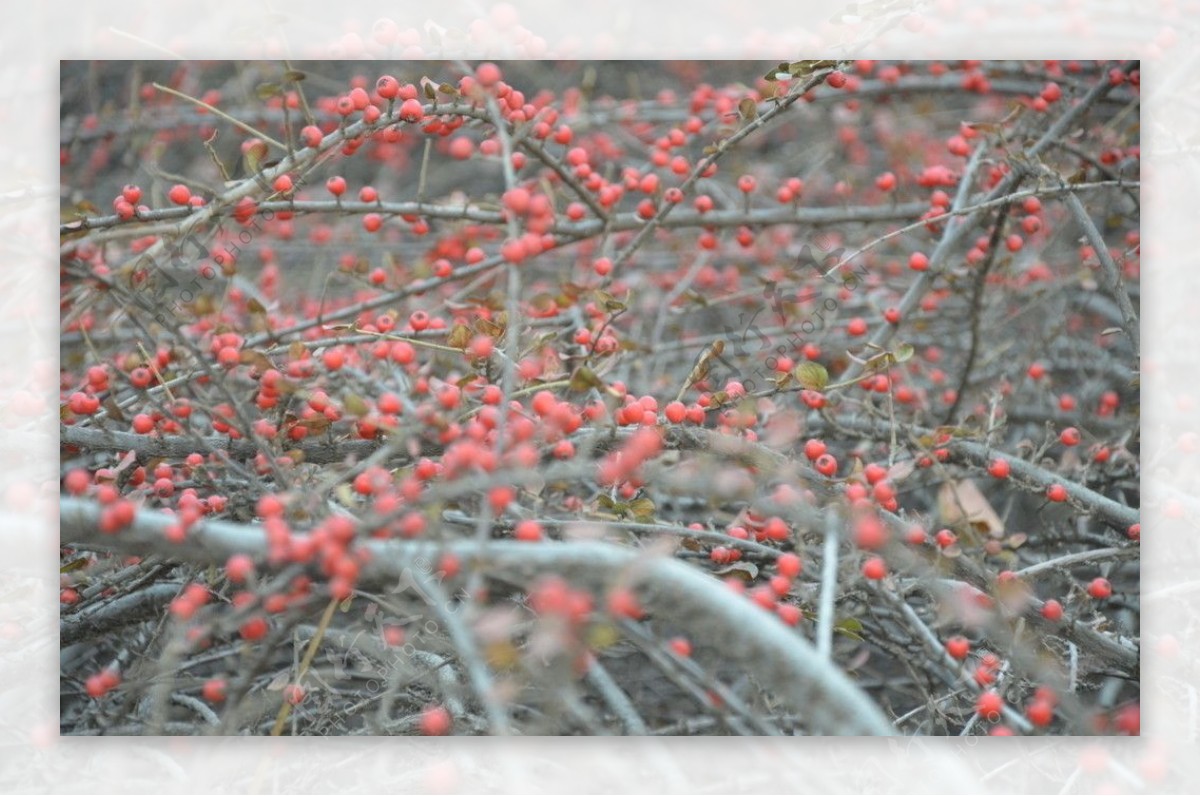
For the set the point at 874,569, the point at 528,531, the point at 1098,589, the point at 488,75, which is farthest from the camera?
the point at 488,75

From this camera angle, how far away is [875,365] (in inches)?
72.9

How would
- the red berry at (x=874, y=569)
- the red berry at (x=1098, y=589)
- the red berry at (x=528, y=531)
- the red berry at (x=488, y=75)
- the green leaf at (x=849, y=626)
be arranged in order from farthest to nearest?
the red berry at (x=488, y=75)
the red berry at (x=1098, y=589)
the green leaf at (x=849, y=626)
the red berry at (x=874, y=569)
the red berry at (x=528, y=531)

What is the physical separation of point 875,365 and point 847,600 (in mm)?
417

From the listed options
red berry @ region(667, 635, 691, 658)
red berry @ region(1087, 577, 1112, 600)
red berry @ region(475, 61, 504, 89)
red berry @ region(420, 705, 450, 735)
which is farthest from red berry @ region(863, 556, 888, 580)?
red berry @ region(475, 61, 504, 89)

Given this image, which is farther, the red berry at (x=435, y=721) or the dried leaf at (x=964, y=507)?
the dried leaf at (x=964, y=507)

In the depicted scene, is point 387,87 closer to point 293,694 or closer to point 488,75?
point 488,75

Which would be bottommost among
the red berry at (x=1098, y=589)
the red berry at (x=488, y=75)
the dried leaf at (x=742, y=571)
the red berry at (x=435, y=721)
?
the red berry at (x=435, y=721)

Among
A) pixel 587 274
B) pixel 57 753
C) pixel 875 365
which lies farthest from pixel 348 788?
pixel 587 274

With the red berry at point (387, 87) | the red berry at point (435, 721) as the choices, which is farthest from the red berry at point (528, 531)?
the red berry at point (387, 87)

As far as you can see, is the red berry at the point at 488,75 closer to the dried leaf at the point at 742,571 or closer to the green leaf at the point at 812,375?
the green leaf at the point at 812,375

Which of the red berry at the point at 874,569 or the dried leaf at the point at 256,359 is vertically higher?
the dried leaf at the point at 256,359

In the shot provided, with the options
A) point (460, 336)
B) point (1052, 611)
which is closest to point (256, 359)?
point (460, 336)

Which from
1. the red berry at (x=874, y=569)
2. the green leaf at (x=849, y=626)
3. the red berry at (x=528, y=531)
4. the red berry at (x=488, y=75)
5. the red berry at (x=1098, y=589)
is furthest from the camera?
the red berry at (x=488, y=75)

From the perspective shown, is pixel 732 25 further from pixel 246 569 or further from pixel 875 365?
pixel 246 569
